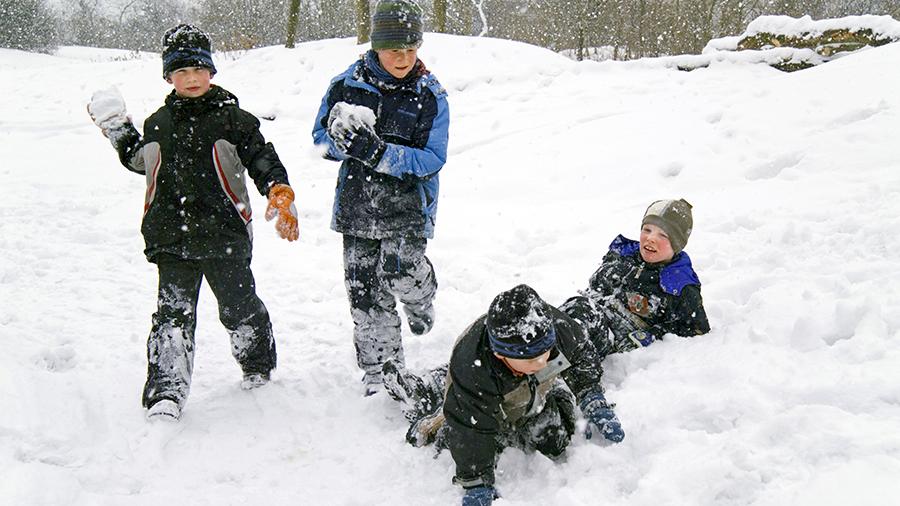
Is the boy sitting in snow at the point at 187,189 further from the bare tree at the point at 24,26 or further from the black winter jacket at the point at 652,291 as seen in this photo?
the bare tree at the point at 24,26

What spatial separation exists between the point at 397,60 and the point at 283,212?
0.99 metres

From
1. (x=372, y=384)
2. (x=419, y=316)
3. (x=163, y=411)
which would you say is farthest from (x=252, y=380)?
(x=419, y=316)

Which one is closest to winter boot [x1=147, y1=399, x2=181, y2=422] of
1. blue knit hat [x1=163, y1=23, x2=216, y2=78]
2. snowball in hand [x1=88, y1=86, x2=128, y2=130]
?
snowball in hand [x1=88, y1=86, x2=128, y2=130]

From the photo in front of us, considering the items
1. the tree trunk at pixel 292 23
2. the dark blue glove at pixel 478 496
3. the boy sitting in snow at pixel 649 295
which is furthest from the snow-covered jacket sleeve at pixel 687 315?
the tree trunk at pixel 292 23

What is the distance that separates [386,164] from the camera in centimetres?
324

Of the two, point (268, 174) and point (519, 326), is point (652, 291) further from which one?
point (268, 174)

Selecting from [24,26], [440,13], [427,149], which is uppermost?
[24,26]

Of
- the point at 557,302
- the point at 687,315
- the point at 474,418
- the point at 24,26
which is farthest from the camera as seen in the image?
the point at 24,26

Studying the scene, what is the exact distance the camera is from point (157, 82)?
46.9ft

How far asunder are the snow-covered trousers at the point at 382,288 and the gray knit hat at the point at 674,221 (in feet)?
4.60

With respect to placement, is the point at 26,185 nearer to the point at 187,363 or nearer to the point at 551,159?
the point at 187,363

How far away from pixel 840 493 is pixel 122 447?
305cm

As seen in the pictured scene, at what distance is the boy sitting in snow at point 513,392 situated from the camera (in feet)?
8.45

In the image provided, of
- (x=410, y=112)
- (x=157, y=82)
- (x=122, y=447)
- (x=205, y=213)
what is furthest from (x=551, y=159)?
(x=157, y=82)
